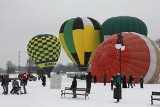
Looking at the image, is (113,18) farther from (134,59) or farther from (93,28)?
(134,59)

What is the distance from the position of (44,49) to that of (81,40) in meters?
7.07

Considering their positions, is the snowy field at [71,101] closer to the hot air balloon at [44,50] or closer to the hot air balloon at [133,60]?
the hot air balloon at [133,60]

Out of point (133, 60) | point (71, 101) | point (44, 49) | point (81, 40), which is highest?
point (81, 40)

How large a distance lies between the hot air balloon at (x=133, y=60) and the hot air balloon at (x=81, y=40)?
13828 millimetres

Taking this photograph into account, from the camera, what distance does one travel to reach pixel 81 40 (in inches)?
2210

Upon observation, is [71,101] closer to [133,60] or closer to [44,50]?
[133,60]

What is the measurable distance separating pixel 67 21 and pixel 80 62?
787 cm

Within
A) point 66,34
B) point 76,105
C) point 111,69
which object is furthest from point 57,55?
point 76,105

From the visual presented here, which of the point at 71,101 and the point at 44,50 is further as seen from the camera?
the point at 44,50

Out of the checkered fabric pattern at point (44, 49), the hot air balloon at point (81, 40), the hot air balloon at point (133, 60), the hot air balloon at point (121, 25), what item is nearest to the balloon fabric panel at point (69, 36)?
the hot air balloon at point (81, 40)

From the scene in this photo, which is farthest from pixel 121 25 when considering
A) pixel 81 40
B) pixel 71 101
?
pixel 71 101

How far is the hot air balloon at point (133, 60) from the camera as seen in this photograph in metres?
39.8

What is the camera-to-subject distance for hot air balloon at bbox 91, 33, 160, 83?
39.8 metres

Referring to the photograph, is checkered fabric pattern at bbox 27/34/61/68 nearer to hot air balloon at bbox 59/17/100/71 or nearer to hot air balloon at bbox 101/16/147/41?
hot air balloon at bbox 59/17/100/71
